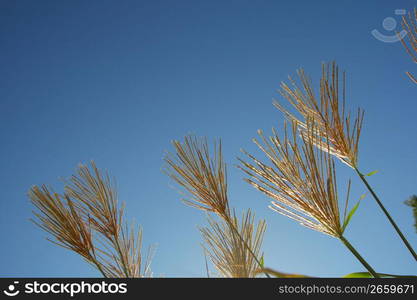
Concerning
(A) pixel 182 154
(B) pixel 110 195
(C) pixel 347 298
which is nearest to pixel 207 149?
(A) pixel 182 154

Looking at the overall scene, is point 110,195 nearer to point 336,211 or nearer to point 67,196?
point 67,196

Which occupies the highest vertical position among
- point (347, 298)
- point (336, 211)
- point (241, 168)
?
point (241, 168)

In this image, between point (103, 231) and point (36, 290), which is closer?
point (36, 290)

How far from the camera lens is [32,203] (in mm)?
751

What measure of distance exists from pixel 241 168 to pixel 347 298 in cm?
32
